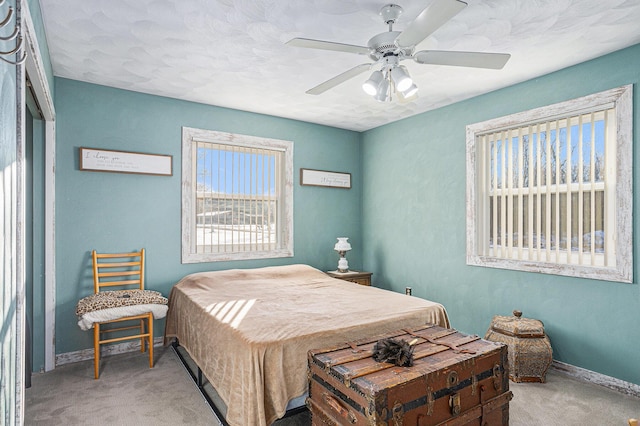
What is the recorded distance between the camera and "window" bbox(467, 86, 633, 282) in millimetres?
2879

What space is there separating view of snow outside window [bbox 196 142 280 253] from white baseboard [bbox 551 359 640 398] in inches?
125

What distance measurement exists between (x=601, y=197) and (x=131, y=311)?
3983 mm

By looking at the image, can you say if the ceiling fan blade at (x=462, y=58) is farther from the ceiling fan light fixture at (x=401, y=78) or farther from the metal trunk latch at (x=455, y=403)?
the metal trunk latch at (x=455, y=403)

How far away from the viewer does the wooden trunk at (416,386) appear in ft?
5.66

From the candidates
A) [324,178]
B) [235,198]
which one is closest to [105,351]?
[235,198]

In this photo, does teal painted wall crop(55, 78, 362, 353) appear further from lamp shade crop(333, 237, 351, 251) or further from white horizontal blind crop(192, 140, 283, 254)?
lamp shade crop(333, 237, 351, 251)

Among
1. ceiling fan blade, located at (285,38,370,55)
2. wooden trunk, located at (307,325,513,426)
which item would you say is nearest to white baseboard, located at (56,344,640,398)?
wooden trunk, located at (307,325,513,426)

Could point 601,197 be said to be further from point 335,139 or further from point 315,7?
point 335,139

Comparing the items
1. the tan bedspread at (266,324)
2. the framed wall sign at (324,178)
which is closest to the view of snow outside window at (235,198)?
the framed wall sign at (324,178)

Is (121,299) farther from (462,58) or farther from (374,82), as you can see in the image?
(462,58)

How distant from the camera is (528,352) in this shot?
3025 mm

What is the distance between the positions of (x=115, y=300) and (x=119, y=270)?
60 centimetres

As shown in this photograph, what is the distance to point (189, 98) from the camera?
13.0 ft

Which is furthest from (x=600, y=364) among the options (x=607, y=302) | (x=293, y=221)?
(x=293, y=221)
